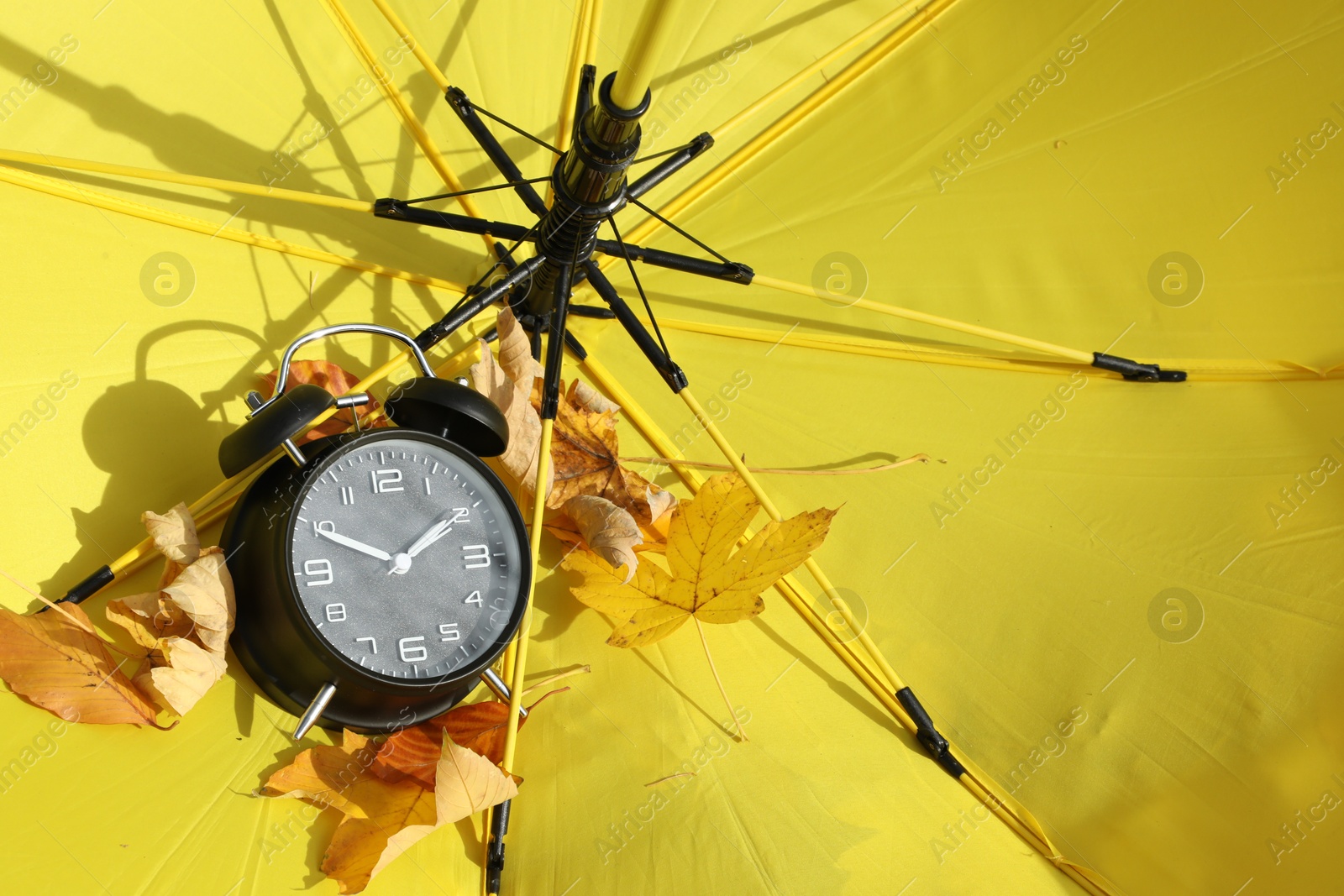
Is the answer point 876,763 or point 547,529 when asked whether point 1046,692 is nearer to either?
point 876,763

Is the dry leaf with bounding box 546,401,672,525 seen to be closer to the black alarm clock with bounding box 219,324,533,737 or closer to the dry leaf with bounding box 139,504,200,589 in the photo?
the black alarm clock with bounding box 219,324,533,737

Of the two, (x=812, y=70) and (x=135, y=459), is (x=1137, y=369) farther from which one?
(x=135, y=459)

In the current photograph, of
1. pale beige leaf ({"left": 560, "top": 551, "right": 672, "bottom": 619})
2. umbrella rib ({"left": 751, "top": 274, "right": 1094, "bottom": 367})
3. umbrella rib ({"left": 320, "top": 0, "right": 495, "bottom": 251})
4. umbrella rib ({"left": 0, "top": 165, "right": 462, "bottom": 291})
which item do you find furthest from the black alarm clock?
umbrella rib ({"left": 751, "top": 274, "right": 1094, "bottom": 367})

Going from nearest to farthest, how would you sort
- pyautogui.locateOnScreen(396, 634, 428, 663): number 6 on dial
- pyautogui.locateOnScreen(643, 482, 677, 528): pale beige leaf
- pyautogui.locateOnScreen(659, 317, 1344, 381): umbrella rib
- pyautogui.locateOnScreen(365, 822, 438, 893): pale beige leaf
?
pyautogui.locateOnScreen(365, 822, 438, 893): pale beige leaf
pyautogui.locateOnScreen(396, 634, 428, 663): number 6 on dial
pyautogui.locateOnScreen(643, 482, 677, 528): pale beige leaf
pyautogui.locateOnScreen(659, 317, 1344, 381): umbrella rib

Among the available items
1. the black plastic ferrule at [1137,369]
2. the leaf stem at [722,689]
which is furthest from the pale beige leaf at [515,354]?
the black plastic ferrule at [1137,369]

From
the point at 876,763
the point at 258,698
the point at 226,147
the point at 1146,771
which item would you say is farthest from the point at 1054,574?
the point at 226,147
